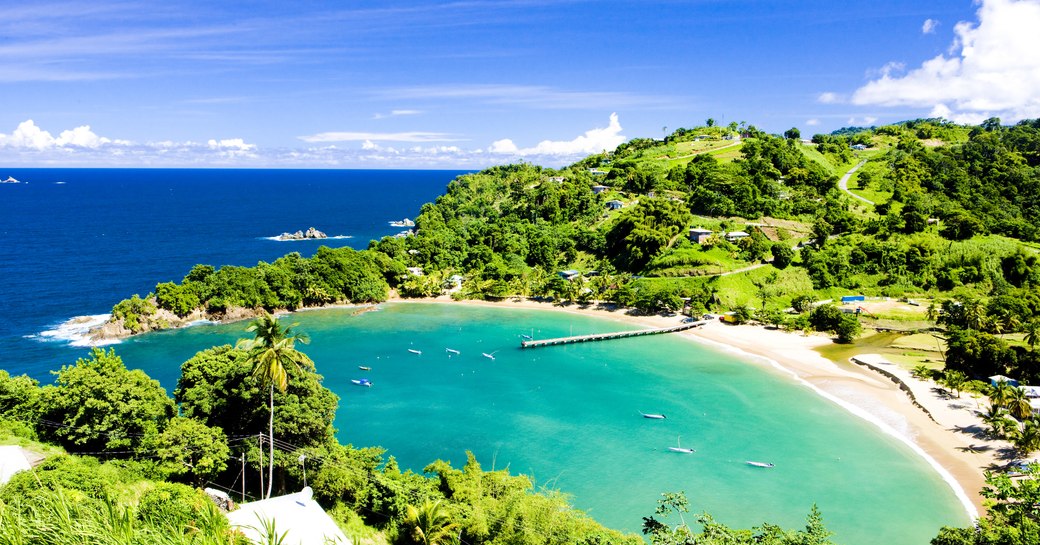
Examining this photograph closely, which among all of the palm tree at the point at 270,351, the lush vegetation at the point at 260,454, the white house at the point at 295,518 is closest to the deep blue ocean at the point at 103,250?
the lush vegetation at the point at 260,454

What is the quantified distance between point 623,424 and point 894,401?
25641 millimetres

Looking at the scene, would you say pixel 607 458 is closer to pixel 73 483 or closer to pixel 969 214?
pixel 73 483

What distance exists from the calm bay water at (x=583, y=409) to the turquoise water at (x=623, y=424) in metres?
0.15

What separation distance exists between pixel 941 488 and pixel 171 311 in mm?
82357

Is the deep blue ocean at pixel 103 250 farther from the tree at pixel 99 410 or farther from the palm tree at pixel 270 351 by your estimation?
the palm tree at pixel 270 351

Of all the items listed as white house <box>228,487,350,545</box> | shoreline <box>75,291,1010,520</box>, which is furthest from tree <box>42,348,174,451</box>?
shoreline <box>75,291,1010,520</box>

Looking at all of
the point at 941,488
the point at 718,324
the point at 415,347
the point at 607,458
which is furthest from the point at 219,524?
the point at 718,324

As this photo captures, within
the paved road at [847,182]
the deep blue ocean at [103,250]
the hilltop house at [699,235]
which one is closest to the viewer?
the deep blue ocean at [103,250]

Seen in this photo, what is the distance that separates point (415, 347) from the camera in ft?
219

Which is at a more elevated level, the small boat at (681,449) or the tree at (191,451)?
the tree at (191,451)

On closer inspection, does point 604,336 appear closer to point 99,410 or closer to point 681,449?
point 681,449

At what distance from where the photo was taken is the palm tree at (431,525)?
26.7m

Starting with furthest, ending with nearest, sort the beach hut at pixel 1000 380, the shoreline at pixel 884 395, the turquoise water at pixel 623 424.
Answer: the beach hut at pixel 1000 380 < the shoreline at pixel 884 395 < the turquoise water at pixel 623 424

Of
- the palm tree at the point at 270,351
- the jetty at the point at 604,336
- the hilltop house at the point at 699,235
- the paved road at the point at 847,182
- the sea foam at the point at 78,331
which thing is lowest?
the sea foam at the point at 78,331
